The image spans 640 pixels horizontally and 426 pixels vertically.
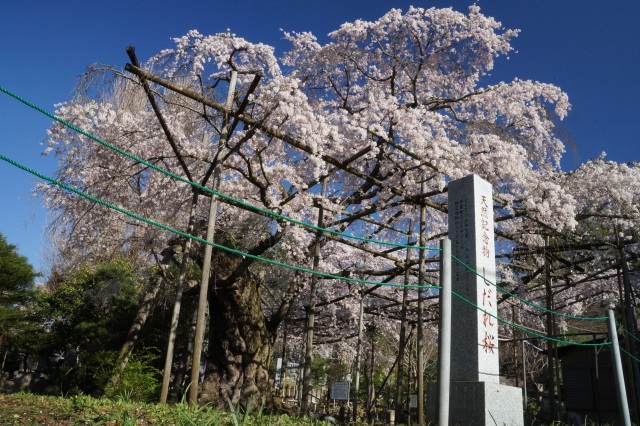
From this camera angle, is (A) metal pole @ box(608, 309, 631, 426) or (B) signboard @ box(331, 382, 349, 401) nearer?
(A) metal pole @ box(608, 309, 631, 426)

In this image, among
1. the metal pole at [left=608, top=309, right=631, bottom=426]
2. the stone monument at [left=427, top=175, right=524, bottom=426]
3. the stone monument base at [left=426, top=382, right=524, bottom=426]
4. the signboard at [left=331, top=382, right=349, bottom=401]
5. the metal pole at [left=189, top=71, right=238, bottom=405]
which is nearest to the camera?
the stone monument base at [left=426, top=382, right=524, bottom=426]

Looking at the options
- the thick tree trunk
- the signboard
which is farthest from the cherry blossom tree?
the signboard

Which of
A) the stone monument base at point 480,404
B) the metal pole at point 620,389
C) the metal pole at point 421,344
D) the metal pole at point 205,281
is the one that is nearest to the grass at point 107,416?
the metal pole at point 205,281

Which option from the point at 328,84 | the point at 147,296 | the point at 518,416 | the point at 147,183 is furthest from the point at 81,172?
the point at 518,416

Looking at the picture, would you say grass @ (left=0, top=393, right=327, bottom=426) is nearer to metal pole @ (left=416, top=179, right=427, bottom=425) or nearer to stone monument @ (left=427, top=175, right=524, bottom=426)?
stone monument @ (left=427, top=175, right=524, bottom=426)

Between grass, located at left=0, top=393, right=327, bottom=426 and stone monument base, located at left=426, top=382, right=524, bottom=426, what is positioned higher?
stone monument base, located at left=426, top=382, right=524, bottom=426

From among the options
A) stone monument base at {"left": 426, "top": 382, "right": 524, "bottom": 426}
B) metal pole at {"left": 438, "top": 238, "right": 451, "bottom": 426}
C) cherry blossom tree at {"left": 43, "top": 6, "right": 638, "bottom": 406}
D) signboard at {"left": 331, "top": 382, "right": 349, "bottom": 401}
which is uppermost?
cherry blossom tree at {"left": 43, "top": 6, "right": 638, "bottom": 406}

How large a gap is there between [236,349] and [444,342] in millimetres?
9390

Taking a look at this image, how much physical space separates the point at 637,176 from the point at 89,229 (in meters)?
16.5

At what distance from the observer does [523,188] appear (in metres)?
12.5

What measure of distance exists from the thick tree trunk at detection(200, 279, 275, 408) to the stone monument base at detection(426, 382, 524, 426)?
22.7 ft

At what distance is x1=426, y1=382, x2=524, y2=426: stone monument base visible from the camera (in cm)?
609

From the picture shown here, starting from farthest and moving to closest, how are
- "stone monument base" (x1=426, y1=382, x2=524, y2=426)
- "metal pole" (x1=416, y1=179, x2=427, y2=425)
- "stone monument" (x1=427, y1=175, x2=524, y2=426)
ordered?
"metal pole" (x1=416, y1=179, x2=427, y2=425), "stone monument" (x1=427, y1=175, x2=524, y2=426), "stone monument base" (x1=426, y1=382, x2=524, y2=426)

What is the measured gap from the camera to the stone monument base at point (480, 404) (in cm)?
609
